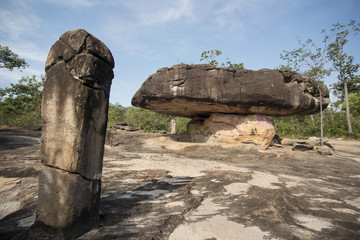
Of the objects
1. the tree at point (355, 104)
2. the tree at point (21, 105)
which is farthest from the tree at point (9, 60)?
the tree at point (355, 104)

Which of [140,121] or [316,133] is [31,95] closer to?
[140,121]

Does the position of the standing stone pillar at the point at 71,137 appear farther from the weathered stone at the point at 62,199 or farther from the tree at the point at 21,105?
the tree at the point at 21,105

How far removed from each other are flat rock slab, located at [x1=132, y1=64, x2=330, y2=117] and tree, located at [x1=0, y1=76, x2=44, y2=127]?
51.1 ft

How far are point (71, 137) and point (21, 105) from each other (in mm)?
23014

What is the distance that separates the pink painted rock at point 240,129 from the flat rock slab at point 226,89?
624 millimetres

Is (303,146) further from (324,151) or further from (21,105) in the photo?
(21,105)

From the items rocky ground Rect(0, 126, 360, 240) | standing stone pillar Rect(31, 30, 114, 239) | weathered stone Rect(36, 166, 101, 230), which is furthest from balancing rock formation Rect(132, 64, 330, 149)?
weathered stone Rect(36, 166, 101, 230)

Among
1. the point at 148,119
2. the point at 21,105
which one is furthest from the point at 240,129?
the point at 21,105

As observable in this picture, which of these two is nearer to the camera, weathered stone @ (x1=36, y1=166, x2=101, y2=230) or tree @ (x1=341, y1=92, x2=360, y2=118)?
weathered stone @ (x1=36, y1=166, x2=101, y2=230)

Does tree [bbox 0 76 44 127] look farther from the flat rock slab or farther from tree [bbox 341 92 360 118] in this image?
tree [bbox 341 92 360 118]

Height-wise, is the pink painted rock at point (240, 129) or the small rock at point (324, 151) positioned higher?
the pink painted rock at point (240, 129)

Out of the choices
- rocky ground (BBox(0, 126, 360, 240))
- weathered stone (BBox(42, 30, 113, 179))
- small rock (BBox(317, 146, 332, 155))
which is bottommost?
rocky ground (BBox(0, 126, 360, 240))

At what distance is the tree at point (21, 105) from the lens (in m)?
19.0

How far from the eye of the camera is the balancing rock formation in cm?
870
